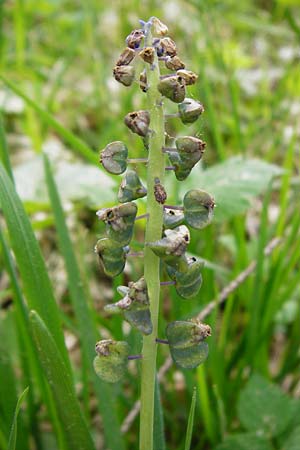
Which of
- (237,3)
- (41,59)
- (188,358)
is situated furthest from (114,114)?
(188,358)

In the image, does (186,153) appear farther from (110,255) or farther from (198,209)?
(110,255)

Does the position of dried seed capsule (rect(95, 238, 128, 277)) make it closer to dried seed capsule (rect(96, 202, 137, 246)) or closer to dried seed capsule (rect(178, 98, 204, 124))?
dried seed capsule (rect(96, 202, 137, 246))

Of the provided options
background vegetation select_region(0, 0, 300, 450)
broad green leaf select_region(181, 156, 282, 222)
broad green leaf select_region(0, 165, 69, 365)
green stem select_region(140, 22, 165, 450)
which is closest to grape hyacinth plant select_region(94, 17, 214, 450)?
green stem select_region(140, 22, 165, 450)

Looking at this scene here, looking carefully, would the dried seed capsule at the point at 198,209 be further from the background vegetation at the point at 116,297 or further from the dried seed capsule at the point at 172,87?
the background vegetation at the point at 116,297

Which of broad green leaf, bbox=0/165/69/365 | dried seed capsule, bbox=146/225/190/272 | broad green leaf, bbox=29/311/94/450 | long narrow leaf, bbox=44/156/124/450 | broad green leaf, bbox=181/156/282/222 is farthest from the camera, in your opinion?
broad green leaf, bbox=181/156/282/222

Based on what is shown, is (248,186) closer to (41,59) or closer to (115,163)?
(115,163)

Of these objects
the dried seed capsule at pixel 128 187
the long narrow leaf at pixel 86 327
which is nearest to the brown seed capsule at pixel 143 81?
the dried seed capsule at pixel 128 187
